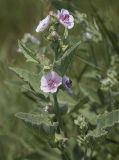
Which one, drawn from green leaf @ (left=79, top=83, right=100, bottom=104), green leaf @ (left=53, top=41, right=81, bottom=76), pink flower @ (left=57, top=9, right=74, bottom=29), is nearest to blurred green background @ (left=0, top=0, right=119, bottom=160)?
green leaf @ (left=79, top=83, right=100, bottom=104)

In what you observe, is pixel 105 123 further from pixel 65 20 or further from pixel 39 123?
pixel 65 20

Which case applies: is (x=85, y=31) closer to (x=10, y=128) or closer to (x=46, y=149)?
(x=46, y=149)

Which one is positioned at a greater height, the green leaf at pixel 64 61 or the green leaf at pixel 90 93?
the green leaf at pixel 64 61

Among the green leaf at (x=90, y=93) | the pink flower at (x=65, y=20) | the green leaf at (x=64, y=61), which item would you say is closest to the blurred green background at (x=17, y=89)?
the green leaf at (x=90, y=93)

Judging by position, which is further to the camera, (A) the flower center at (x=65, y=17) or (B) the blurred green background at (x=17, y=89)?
(B) the blurred green background at (x=17, y=89)

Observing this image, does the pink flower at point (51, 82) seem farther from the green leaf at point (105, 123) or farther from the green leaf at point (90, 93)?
the green leaf at point (90, 93)

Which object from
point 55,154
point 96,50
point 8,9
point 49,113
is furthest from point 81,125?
point 8,9

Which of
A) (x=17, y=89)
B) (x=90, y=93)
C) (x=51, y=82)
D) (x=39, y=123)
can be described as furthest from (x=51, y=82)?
(x=17, y=89)
